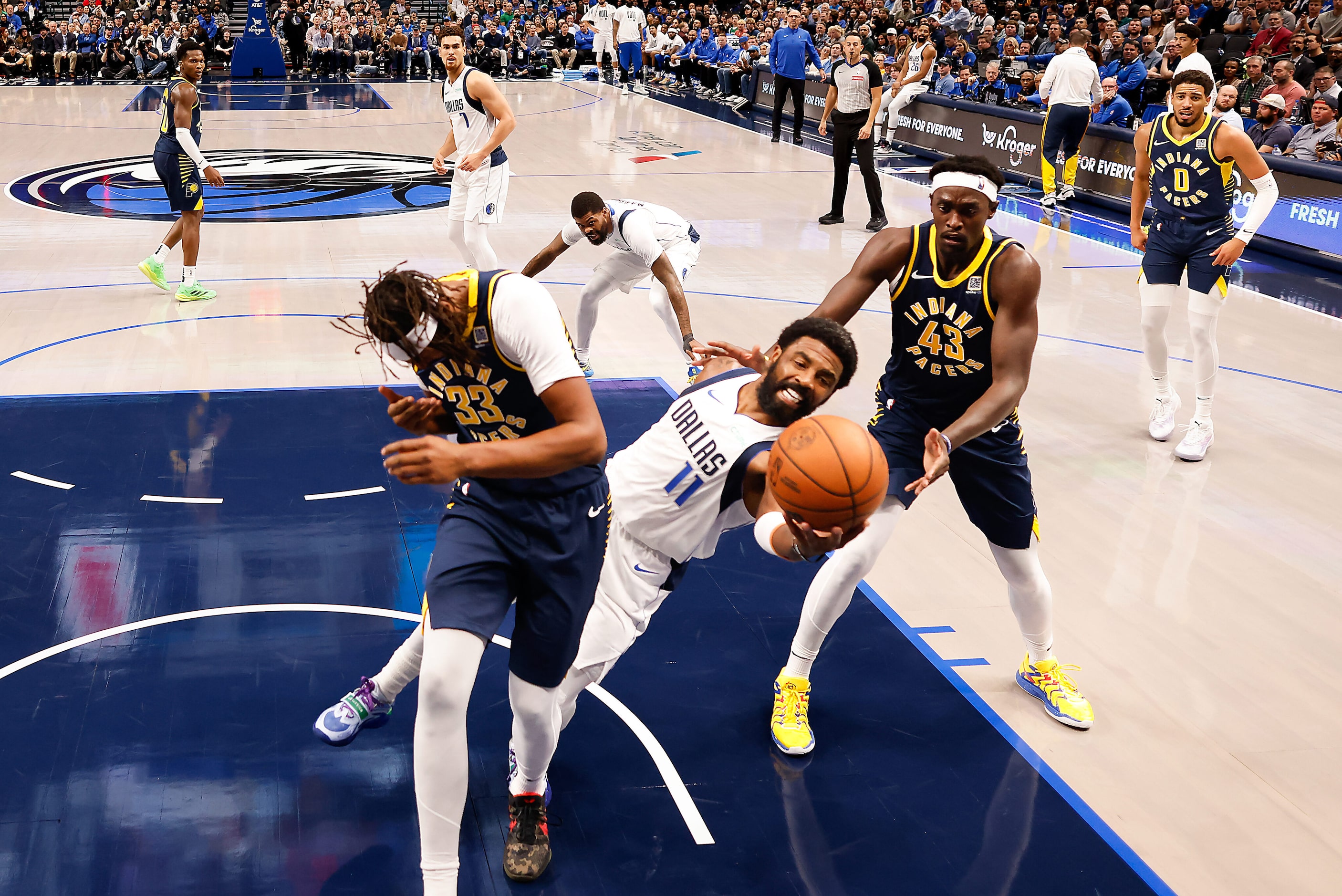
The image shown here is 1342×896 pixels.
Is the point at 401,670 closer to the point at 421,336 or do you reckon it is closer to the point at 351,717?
the point at 351,717

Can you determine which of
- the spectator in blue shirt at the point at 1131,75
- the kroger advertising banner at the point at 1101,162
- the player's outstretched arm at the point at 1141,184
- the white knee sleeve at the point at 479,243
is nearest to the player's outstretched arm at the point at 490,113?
the white knee sleeve at the point at 479,243

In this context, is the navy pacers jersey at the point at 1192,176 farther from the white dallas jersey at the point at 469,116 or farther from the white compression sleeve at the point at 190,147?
the white compression sleeve at the point at 190,147

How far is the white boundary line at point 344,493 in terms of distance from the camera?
5.61 metres

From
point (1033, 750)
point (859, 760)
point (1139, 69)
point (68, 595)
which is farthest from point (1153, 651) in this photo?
point (1139, 69)

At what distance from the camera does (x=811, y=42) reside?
18.9 meters

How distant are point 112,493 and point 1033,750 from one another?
4.26 meters

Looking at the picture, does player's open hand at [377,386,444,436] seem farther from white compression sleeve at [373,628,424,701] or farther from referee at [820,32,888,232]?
referee at [820,32,888,232]

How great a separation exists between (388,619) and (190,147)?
5527 millimetres

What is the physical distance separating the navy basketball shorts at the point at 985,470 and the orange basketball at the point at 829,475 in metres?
0.90

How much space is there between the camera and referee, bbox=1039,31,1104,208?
12.9m

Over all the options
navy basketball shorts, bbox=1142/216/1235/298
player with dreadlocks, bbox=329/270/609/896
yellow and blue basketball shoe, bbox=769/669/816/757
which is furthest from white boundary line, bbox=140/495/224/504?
navy basketball shorts, bbox=1142/216/1235/298

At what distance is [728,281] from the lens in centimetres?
1012

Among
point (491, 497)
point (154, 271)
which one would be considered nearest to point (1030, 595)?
point (491, 497)

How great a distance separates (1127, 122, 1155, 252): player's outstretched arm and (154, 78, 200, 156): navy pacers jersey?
6.37 metres
